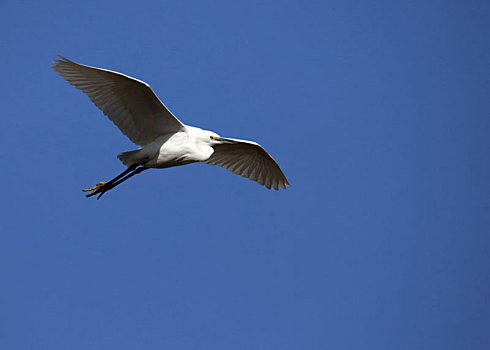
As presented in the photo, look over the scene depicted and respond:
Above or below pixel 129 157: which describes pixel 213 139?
above

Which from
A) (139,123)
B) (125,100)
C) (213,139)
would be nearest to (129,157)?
(139,123)

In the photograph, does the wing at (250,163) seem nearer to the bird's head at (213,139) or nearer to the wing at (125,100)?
the bird's head at (213,139)

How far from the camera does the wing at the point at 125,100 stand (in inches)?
464

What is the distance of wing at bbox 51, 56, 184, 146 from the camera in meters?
11.8

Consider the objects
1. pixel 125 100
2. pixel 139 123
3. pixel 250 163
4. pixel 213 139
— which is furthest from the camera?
pixel 250 163

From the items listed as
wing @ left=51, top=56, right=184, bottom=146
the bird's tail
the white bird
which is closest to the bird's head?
the white bird

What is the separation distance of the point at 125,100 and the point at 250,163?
3477mm

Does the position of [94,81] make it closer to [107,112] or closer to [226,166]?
[107,112]

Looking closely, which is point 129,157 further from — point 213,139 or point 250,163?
point 250,163

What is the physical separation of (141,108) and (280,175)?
12.2ft

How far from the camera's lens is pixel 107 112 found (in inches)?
485

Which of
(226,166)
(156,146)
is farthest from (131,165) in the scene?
(226,166)

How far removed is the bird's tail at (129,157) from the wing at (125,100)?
222 millimetres

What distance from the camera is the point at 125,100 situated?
40.1ft
